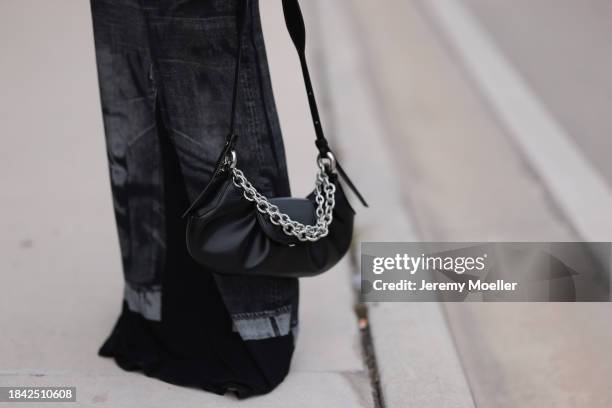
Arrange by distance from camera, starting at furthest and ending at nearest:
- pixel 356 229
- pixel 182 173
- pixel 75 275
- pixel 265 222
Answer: pixel 356 229, pixel 75 275, pixel 182 173, pixel 265 222

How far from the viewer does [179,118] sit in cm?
219

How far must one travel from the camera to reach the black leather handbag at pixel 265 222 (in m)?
2.05

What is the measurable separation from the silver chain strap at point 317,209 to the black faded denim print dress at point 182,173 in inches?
4.3

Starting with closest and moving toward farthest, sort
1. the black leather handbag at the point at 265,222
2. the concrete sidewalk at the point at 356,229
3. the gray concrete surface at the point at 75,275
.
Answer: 1. the black leather handbag at the point at 265,222
2. the gray concrete surface at the point at 75,275
3. the concrete sidewalk at the point at 356,229

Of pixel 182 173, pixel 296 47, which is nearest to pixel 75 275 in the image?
pixel 182 173

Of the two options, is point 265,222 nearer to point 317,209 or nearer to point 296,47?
point 317,209

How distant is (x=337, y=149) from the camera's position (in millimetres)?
4375

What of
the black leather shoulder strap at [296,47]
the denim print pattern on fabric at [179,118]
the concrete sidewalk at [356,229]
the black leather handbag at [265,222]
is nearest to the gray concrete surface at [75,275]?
the concrete sidewalk at [356,229]

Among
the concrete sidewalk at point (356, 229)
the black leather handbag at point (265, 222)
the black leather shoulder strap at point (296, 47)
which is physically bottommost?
the concrete sidewalk at point (356, 229)

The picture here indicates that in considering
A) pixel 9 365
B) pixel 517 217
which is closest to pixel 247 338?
pixel 9 365

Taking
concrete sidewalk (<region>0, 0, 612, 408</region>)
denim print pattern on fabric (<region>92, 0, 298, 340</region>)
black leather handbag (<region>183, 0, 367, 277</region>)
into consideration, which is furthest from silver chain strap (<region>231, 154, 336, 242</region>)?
concrete sidewalk (<region>0, 0, 612, 408</region>)

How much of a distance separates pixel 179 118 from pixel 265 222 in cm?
34

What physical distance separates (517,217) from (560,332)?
938mm

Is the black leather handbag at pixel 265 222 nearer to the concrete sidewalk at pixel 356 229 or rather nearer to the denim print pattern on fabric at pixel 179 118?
the denim print pattern on fabric at pixel 179 118
